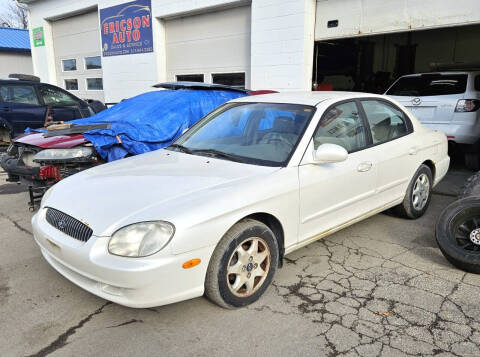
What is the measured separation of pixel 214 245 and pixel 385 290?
150 centimetres

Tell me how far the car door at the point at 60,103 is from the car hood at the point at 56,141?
4.03 meters

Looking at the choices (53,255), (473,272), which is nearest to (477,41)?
(473,272)

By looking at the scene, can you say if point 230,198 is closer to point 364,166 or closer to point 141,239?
point 141,239

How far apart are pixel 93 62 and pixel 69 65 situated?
1896mm

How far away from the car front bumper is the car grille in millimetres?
48

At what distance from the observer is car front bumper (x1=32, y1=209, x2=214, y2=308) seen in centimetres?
240

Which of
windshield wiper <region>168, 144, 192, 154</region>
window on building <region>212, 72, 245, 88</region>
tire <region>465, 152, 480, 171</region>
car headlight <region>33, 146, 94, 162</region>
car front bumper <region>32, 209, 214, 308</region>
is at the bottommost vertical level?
tire <region>465, 152, 480, 171</region>

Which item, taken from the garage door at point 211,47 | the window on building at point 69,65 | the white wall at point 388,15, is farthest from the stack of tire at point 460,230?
the window on building at point 69,65

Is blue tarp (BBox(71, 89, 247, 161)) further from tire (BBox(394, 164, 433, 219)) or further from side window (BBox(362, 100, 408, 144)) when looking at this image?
tire (BBox(394, 164, 433, 219))

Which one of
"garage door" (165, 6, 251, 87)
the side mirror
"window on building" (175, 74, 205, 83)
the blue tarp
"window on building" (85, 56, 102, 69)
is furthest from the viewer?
"window on building" (85, 56, 102, 69)

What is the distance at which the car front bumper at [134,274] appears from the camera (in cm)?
240

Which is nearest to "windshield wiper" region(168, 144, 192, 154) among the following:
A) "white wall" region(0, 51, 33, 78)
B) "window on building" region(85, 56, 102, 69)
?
"window on building" region(85, 56, 102, 69)

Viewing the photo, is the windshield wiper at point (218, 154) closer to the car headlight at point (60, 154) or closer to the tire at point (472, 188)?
the car headlight at point (60, 154)

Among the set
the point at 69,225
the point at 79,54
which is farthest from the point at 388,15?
the point at 79,54
